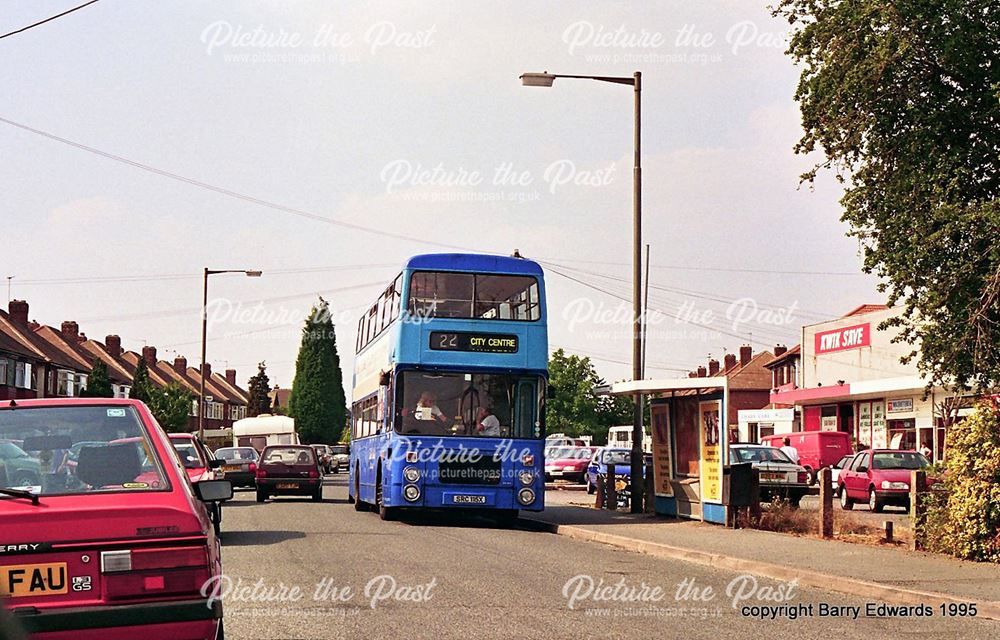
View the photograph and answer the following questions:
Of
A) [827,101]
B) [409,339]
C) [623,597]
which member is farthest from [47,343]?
[623,597]

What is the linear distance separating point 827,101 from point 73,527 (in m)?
16.5

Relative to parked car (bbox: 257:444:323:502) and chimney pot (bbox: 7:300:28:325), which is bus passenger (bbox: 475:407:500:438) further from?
chimney pot (bbox: 7:300:28:325)

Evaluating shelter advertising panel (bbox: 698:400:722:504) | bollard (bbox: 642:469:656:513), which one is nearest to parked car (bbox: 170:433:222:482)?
shelter advertising panel (bbox: 698:400:722:504)

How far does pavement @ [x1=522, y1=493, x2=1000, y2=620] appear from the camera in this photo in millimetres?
12266

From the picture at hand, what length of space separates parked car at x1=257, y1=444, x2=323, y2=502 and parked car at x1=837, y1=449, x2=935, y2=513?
14.1 metres

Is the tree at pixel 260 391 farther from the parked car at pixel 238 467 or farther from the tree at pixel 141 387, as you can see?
the parked car at pixel 238 467

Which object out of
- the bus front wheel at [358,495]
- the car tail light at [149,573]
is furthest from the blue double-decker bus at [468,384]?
the car tail light at [149,573]

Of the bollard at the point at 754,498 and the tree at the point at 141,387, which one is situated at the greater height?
the tree at the point at 141,387

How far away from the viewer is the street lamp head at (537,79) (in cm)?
2500

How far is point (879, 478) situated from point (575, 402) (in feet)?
262

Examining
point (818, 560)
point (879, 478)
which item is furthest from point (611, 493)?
point (818, 560)

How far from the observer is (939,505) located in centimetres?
1638

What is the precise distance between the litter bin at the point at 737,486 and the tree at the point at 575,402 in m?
87.1

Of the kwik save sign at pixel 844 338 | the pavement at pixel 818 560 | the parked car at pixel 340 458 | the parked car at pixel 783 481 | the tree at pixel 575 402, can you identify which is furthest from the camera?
the tree at pixel 575 402
